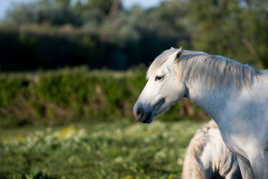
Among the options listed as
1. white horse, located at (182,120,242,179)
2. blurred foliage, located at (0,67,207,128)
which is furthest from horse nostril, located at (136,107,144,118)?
blurred foliage, located at (0,67,207,128)

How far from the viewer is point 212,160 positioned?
2.63m

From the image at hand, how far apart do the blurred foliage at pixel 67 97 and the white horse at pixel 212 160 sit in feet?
28.0

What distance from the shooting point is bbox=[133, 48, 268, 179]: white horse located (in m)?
1.86

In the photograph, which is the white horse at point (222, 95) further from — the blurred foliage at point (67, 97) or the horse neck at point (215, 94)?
the blurred foliage at point (67, 97)

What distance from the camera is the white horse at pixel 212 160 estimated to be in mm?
2588

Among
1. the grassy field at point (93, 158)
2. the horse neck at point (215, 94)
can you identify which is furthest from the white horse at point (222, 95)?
the grassy field at point (93, 158)

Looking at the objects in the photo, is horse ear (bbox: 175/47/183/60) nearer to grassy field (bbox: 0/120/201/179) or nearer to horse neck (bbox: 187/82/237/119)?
horse neck (bbox: 187/82/237/119)

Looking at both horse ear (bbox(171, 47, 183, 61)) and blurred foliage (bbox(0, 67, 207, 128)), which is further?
blurred foliage (bbox(0, 67, 207, 128))

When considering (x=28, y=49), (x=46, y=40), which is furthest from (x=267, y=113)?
(x=46, y=40)

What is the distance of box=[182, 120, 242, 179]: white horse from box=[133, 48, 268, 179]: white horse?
58 cm

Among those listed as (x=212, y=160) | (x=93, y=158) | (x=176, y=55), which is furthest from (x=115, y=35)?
(x=176, y=55)

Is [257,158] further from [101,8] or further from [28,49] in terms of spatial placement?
[101,8]

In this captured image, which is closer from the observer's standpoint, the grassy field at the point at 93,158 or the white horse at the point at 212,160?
the white horse at the point at 212,160

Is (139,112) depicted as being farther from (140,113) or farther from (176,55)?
(176,55)
